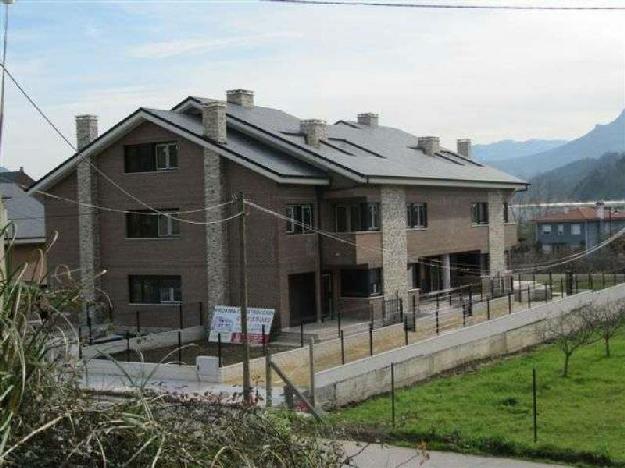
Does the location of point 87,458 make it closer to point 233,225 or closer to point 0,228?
point 0,228

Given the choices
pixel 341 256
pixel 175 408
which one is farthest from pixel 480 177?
pixel 175 408

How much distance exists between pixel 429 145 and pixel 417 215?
6274 millimetres

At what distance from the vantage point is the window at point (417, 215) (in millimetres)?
33562

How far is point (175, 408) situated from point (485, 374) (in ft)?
58.5

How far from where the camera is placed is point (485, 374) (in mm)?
21219

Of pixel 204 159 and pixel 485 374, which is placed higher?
pixel 204 159

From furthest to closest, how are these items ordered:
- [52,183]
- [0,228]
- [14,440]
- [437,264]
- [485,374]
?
[437,264], [52,183], [485,374], [0,228], [14,440]

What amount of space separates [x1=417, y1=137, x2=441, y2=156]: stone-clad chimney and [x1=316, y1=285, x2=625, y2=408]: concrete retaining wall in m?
9.60

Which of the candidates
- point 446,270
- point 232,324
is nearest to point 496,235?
point 446,270

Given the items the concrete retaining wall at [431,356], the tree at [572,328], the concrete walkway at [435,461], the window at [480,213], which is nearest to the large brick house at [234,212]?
the concrete retaining wall at [431,356]

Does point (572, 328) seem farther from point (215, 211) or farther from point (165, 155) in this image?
point (165, 155)

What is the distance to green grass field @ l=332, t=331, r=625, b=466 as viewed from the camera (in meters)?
13.8

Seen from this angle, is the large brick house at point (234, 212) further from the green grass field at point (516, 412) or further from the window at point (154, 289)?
the green grass field at point (516, 412)

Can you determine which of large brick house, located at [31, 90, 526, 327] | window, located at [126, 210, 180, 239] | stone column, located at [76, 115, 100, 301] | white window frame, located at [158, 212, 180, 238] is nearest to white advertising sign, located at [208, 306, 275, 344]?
large brick house, located at [31, 90, 526, 327]
